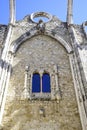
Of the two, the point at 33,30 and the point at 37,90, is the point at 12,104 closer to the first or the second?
the point at 37,90

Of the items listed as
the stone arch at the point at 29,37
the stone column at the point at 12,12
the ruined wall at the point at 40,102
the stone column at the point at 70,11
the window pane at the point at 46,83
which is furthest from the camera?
the stone column at the point at 70,11

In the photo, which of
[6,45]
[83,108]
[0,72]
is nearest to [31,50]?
[6,45]

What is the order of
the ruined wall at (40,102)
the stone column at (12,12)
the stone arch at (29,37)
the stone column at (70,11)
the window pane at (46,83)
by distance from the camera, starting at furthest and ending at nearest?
1. the stone column at (70,11)
2. the stone column at (12,12)
3. the stone arch at (29,37)
4. the window pane at (46,83)
5. the ruined wall at (40,102)

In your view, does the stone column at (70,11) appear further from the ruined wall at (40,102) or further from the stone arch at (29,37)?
the ruined wall at (40,102)

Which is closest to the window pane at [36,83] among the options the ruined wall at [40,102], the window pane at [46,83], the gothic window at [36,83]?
the gothic window at [36,83]

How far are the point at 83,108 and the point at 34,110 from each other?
1.98 meters

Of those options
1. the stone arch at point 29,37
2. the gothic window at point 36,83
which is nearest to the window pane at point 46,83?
the gothic window at point 36,83

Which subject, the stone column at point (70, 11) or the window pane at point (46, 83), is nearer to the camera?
the window pane at point (46, 83)

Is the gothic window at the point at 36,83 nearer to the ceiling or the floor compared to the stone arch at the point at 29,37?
nearer to the floor

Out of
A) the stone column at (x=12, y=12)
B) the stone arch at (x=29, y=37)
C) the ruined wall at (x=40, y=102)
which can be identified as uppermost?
the stone column at (x=12, y=12)

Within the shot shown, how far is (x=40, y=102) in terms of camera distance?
862cm

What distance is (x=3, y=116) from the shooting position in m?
8.09

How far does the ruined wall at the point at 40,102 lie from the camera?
7.89 meters

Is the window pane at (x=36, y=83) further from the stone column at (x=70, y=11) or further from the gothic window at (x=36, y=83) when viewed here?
the stone column at (x=70, y=11)
